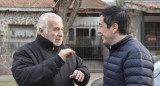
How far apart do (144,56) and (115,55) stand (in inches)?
11.1

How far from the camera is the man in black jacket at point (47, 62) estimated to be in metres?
2.39

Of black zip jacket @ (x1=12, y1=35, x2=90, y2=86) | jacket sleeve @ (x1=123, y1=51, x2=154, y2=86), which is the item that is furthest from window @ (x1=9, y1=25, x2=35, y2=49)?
jacket sleeve @ (x1=123, y1=51, x2=154, y2=86)

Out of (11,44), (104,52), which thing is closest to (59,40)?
(11,44)

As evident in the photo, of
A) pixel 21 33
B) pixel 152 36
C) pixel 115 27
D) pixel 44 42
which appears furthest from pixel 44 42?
pixel 21 33

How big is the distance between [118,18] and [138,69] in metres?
0.47

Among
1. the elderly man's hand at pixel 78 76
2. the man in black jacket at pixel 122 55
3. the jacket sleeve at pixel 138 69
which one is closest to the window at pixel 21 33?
the elderly man's hand at pixel 78 76

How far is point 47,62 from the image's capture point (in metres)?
2.41

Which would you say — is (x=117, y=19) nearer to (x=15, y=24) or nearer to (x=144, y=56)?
(x=144, y=56)

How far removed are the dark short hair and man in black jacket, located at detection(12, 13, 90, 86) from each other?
448 mm

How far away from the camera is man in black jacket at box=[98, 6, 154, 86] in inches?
79.5

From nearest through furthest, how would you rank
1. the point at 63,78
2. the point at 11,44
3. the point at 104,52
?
the point at 63,78
the point at 11,44
the point at 104,52

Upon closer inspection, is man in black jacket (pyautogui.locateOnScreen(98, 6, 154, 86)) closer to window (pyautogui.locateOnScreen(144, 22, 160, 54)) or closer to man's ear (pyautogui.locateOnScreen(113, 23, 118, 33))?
man's ear (pyautogui.locateOnScreen(113, 23, 118, 33))

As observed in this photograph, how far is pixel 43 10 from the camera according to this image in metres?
13.5

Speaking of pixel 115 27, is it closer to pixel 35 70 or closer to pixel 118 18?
pixel 118 18
